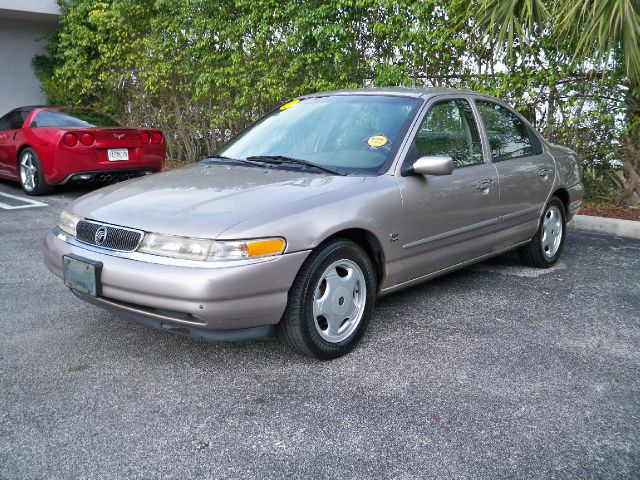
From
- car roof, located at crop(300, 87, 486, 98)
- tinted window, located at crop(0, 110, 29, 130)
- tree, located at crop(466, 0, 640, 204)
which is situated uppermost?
tree, located at crop(466, 0, 640, 204)

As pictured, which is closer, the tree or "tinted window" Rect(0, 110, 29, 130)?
the tree

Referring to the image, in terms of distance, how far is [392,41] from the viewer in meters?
8.70

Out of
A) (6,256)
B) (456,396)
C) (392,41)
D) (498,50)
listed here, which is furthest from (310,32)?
(456,396)

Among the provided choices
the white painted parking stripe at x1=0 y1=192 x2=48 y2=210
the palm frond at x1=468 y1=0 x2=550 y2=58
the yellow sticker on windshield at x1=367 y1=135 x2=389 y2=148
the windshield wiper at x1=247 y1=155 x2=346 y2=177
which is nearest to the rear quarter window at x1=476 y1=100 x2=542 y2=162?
the yellow sticker on windshield at x1=367 y1=135 x2=389 y2=148

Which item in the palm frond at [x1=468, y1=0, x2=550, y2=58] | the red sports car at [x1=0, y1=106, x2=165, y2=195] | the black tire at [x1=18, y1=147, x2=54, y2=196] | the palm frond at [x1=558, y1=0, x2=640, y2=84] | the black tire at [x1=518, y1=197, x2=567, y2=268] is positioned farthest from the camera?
the black tire at [x1=18, y1=147, x2=54, y2=196]

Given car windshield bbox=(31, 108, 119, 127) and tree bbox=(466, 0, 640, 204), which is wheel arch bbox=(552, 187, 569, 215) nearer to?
tree bbox=(466, 0, 640, 204)

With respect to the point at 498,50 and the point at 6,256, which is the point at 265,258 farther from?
the point at 498,50

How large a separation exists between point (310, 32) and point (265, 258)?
6.87 m

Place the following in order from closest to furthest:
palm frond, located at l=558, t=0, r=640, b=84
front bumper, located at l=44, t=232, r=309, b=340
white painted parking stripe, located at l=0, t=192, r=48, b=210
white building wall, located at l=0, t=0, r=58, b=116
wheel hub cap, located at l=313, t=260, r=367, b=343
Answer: front bumper, located at l=44, t=232, r=309, b=340 → wheel hub cap, located at l=313, t=260, r=367, b=343 → palm frond, located at l=558, t=0, r=640, b=84 → white painted parking stripe, located at l=0, t=192, r=48, b=210 → white building wall, located at l=0, t=0, r=58, b=116

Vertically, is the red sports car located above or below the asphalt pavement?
above

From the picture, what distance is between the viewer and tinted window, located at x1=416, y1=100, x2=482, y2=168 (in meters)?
4.03

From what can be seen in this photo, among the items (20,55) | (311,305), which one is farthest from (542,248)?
(20,55)

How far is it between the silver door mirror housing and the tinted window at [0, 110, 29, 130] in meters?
7.34

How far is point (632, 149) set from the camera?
24.5ft
